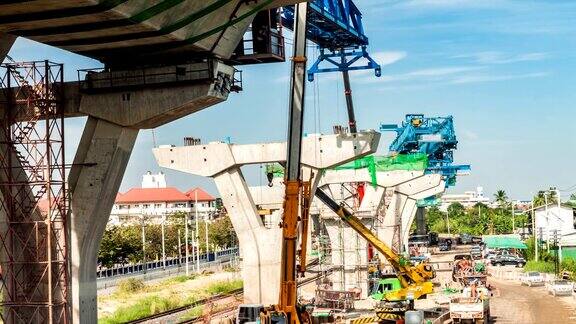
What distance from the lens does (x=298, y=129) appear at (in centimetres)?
3191

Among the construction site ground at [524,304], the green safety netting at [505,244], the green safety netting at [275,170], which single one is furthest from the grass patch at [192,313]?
the green safety netting at [505,244]

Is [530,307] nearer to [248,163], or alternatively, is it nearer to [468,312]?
[468,312]

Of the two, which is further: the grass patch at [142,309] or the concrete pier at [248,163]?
the grass patch at [142,309]

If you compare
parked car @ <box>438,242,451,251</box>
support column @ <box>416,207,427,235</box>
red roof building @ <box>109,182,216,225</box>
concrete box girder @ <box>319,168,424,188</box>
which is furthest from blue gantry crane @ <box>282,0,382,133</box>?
red roof building @ <box>109,182,216,225</box>

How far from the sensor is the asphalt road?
145 feet

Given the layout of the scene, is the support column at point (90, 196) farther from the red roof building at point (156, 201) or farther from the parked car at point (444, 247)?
the red roof building at point (156, 201)

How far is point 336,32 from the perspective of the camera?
57844 millimetres

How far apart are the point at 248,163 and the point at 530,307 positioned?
17.0 metres

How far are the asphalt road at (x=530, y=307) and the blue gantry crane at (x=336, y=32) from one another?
17662 mm

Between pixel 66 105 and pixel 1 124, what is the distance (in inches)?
89.2

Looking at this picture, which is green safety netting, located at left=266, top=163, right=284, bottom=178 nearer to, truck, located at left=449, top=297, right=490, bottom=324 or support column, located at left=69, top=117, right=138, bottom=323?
truck, located at left=449, top=297, right=490, bottom=324

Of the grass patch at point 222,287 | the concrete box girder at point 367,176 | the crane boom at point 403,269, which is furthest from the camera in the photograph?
the grass patch at point 222,287

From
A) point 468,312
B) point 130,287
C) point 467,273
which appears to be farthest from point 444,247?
point 468,312

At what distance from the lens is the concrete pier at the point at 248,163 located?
147 ft
